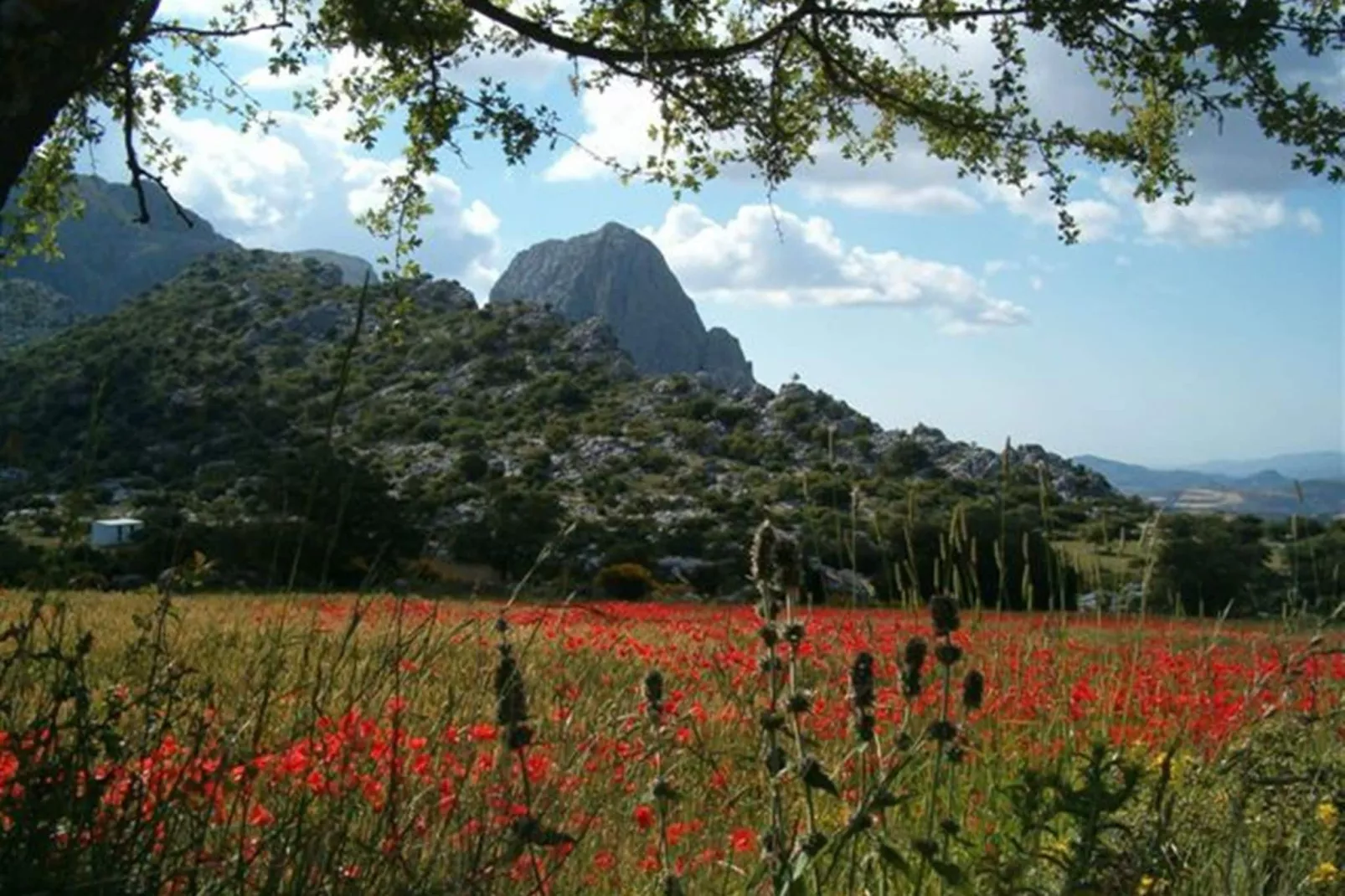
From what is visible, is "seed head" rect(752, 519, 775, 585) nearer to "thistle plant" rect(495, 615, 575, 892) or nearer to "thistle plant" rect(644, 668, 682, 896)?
"thistle plant" rect(644, 668, 682, 896)

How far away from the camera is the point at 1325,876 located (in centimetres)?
336

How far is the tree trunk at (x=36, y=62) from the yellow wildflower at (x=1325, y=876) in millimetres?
3199

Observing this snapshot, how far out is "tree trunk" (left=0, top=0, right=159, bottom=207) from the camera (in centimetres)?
267

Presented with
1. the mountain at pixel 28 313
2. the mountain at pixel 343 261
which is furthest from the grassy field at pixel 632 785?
the mountain at pixel 343 261

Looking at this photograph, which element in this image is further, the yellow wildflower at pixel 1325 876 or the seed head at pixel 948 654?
the yellow wildflower at pixel 1325 876

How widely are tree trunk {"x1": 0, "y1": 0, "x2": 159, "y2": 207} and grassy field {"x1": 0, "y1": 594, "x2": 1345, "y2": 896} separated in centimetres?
95

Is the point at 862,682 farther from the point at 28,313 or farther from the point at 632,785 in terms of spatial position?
the point at 28,313

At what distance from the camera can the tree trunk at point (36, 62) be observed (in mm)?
2674

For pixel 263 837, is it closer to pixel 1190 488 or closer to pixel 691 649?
pixel 1190 488

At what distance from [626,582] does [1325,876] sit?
26.4 metres

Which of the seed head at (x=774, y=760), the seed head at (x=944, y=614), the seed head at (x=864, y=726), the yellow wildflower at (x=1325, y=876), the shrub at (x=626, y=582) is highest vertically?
the seed head at (x=944, y=614)

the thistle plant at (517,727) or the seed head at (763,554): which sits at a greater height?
the seed head at (763,554)

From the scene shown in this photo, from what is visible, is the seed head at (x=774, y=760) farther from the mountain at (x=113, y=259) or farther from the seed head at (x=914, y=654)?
the mountain at (x=113, y=259)

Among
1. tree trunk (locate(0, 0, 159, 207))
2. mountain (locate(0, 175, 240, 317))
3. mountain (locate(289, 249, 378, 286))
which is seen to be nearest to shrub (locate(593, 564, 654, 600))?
tree trunk (locate(0, 0, 159, 207))
